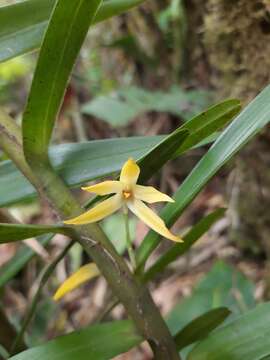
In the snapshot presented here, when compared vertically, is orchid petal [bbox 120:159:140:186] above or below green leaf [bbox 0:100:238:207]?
below

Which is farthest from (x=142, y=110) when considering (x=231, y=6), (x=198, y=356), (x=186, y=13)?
(x=198, y=356)

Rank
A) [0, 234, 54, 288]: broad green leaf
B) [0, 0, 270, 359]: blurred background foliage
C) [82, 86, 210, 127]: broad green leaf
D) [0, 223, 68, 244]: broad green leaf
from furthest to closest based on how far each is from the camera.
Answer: [82, 86, 210, 127]: broad green leaf, [0, 0, 270, 359]: blurred background foliage, [0, 234, 54, 288]: broad green leaf, [0, 223, 68, 244]: broad green leaf

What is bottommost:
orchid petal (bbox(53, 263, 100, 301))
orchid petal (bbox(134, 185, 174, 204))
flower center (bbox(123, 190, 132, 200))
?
orchid petal (bbox(53, 263, 100, 301))

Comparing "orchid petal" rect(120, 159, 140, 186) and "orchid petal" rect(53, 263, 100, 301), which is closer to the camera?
"orchid petal" rect(120, 159, 140, 186)

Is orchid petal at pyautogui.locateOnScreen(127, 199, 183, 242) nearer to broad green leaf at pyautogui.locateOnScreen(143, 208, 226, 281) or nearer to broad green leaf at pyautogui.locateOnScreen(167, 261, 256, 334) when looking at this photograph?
broad green leaf at pyautogui.locateOnScreen(143, 208, 226, 281)

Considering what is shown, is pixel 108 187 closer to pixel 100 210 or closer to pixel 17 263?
pixel 100 210

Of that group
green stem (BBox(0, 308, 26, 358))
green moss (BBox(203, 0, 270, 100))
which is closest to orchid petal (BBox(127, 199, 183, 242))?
green stem (BBox(0, 308, 26, 358))

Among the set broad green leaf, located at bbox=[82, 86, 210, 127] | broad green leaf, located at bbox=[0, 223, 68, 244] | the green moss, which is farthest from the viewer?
broad green leaf, located at bbox=[82, 86, 210, 127]

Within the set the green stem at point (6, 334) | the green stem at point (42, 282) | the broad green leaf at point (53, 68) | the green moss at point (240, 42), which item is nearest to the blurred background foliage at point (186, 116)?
the green moss at point (240, 42)
